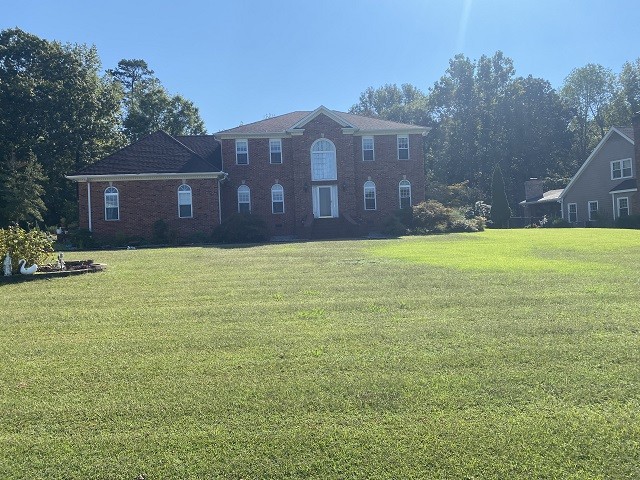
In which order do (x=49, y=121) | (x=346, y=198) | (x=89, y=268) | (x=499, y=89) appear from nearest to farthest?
1. (x=89, y=268)
2. (x=346, y=198)
3. (x=49, y=121)
4. (x=499, y=89)

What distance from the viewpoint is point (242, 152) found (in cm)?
3247

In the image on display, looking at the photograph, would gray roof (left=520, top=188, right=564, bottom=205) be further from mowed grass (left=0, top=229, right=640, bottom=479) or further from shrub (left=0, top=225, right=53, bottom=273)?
shrub (left=0, top=225, right=53, bottom=273)

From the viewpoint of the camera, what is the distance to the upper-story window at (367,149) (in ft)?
108

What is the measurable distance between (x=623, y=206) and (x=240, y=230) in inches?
1076

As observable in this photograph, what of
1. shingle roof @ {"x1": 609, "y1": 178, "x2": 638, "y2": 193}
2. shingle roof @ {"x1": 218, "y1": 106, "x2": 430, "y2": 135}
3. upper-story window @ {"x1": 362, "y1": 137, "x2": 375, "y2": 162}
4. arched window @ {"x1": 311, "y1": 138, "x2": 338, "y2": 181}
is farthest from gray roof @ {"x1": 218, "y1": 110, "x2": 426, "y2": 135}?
shingle roof @ {"x1": 609, "y1": 178, "x2": 638, "y2": 193}

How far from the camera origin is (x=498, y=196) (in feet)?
141

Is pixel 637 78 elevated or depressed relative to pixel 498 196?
elevated

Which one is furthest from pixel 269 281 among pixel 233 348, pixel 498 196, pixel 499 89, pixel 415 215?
pixel 499 89

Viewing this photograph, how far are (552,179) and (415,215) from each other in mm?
35560

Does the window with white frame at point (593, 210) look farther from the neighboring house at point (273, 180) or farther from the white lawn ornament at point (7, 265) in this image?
the white lawn ornament at point (7, 265)

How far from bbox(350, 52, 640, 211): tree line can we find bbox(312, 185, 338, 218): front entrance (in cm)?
2610

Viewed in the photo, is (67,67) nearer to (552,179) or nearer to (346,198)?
(346,198)

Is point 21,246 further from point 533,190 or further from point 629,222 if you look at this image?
point 533,190

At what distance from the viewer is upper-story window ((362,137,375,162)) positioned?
33.0 metres
